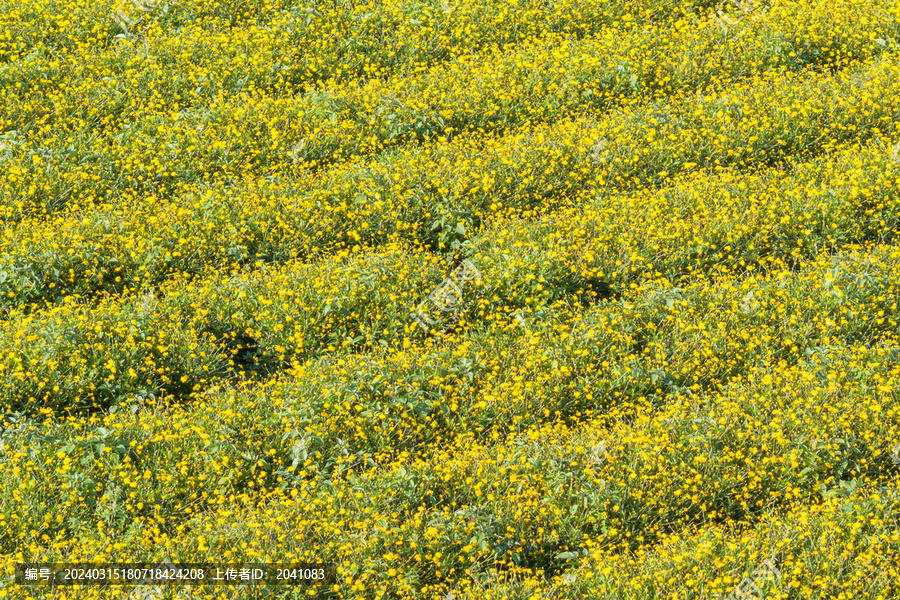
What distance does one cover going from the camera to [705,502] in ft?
27.7

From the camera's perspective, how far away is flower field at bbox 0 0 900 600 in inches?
316

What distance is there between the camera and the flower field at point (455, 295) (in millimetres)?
8016

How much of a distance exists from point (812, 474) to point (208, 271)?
6.49 m

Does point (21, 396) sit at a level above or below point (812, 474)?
above

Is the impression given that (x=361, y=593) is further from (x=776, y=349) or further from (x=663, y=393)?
(x=776, y=349)

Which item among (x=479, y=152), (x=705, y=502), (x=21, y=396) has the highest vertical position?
(x=479, y=152)

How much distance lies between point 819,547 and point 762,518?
0.53m

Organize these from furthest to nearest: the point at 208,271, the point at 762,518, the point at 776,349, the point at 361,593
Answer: the point at 208,271 → the point at 776,349 → the point at 762,518 → the point at 361,593

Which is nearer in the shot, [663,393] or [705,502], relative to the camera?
[705,502]

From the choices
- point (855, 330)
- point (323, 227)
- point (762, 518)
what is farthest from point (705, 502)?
point (323, 227)

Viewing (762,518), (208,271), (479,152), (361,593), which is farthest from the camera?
(479,152)

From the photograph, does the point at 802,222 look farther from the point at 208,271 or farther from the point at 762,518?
the point at 208,271

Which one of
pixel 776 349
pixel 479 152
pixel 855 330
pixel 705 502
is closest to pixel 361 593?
pixel 705 502

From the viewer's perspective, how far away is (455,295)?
1051cm
